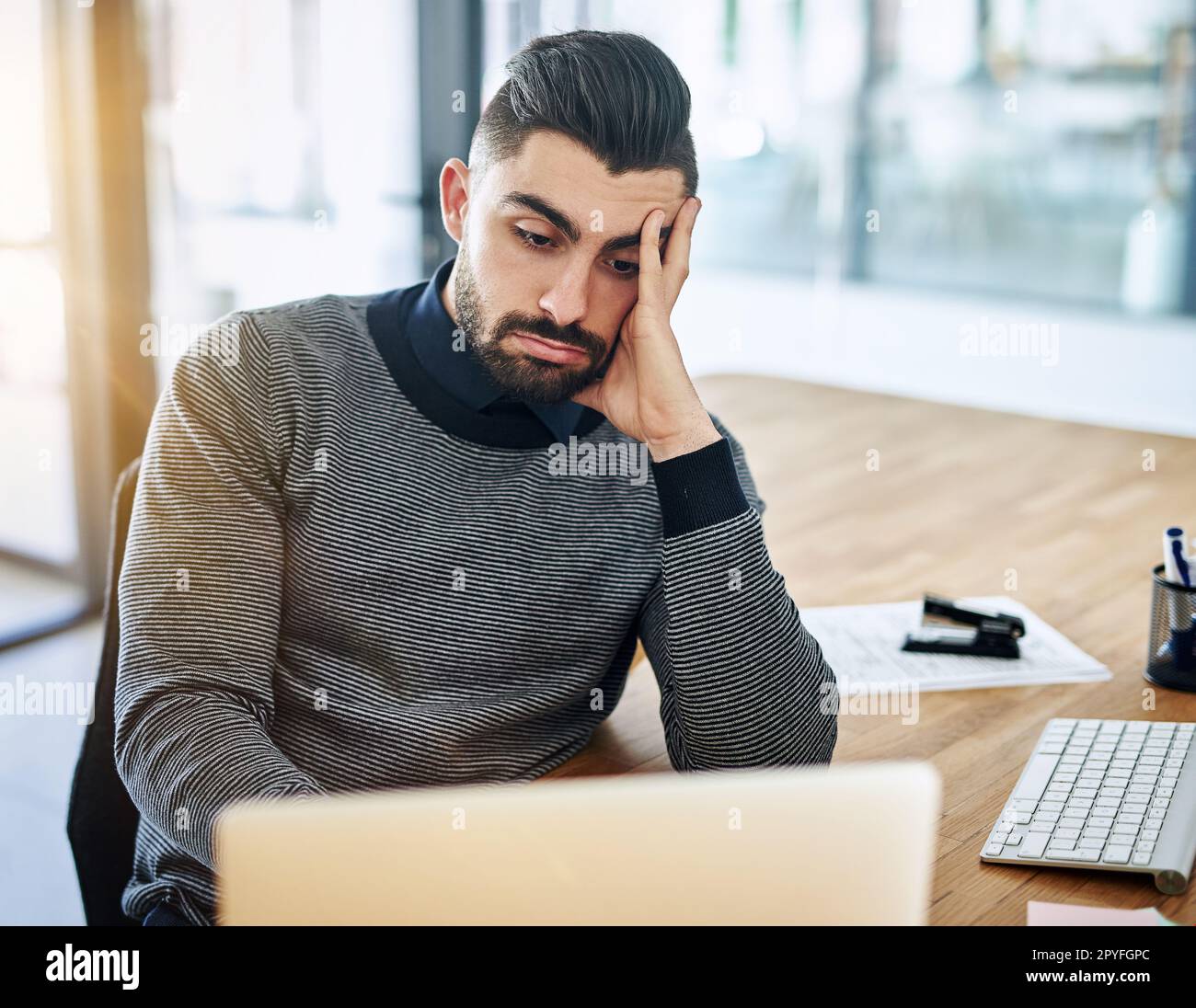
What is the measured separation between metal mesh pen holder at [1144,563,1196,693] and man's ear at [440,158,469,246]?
892mm

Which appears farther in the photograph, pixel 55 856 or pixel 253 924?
pixel 55 856

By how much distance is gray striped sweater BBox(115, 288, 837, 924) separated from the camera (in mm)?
1211

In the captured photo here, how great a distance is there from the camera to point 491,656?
1336mm

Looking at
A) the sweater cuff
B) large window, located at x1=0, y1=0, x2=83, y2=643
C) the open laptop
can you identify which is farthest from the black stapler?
large window, located at x1=0, y1=0, x2=83, y2=643

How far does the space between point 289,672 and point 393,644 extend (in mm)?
107

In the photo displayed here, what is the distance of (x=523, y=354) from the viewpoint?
1350 millimetres

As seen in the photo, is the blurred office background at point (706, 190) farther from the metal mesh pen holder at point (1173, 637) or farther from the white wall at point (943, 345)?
the metal mesh pen holder at point (1173, 637)

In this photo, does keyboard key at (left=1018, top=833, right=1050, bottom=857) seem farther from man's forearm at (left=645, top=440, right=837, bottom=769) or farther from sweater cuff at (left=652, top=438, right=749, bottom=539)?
sweater cuff at (left=652, top=438, right=749, bottom=539)

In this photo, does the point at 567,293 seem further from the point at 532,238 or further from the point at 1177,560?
the point at 1177,560

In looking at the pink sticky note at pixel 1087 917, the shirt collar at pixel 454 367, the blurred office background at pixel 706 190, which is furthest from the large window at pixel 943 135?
the pink sticky note at pixel 1087 917

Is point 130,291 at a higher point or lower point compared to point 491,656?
higher

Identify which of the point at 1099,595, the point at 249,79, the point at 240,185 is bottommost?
the point at 1099,595
